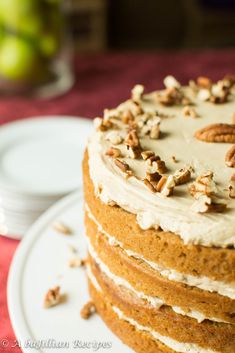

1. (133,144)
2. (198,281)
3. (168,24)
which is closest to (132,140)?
(133,144)

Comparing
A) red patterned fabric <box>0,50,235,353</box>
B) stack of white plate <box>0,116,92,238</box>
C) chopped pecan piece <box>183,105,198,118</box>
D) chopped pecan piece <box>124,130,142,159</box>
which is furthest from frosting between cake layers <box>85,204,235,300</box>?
red patterned fabric <box>0,50,235,353</box>

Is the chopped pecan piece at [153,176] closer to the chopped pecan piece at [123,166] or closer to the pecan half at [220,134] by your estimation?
the chopped pecan piece at [123,166]

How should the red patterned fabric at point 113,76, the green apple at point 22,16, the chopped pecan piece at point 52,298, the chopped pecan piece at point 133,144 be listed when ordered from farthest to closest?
1. the red patterned fabric at point 113,76
2. the green apple at point 22,16
3. the chopped pecan piece at point 52,298
4. the chopped pecan piece at point 133,144

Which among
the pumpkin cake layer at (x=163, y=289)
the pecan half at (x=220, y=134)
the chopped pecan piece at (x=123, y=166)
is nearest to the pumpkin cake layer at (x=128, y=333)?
the pumpkin cake layer at (x=163, y=289)

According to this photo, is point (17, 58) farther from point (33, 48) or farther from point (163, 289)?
point (163, 289)

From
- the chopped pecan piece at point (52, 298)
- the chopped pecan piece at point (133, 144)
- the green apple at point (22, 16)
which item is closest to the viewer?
the chopped pecan piece at point (133, 144)

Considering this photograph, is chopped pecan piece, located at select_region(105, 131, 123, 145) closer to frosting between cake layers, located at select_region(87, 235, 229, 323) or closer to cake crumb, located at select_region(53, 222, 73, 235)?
frosting between cake layers, located at select_region(87, 235, 229, 323)

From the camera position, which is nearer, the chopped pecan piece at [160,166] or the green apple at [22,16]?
the chopped pecan piece at [160,166]
